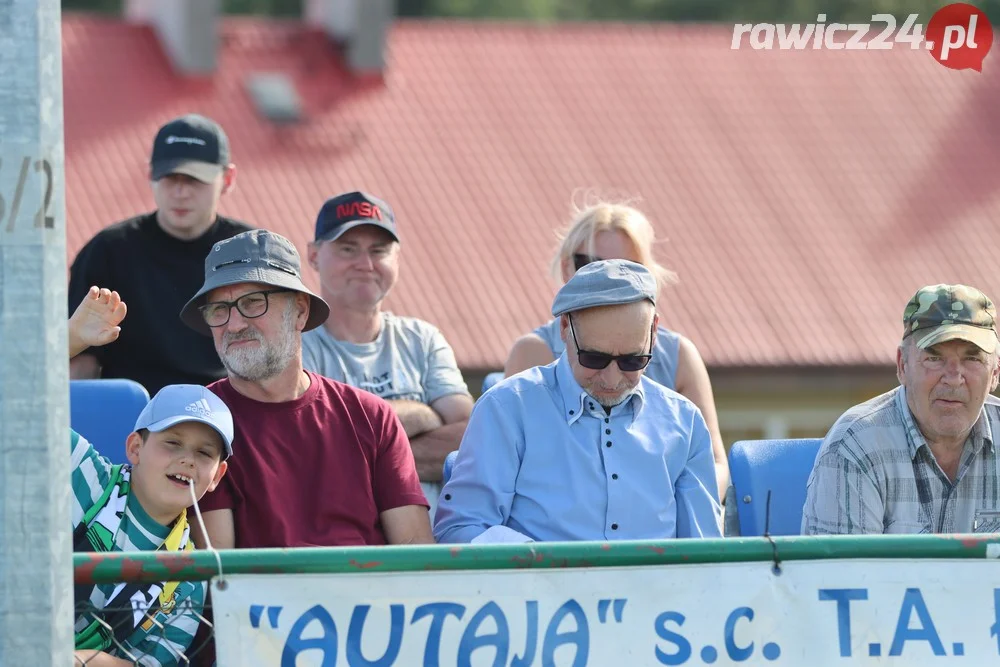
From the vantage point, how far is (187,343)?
5113 millimetres

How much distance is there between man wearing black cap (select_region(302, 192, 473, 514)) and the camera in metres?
4.93

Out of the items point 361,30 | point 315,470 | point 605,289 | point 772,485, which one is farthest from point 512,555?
point 361,30

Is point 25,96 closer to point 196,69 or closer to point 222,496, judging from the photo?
point 222,496

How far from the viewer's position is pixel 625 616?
3092 millimetres

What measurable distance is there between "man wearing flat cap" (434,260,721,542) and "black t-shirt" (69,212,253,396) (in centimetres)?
132

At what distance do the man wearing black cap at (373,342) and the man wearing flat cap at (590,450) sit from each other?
2.59 feet

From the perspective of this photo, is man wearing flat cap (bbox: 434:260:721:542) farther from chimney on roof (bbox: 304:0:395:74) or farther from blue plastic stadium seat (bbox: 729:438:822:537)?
chimney on roof (bbox: 304:0:395:74)

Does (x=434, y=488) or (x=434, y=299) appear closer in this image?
(x=434, y=488)

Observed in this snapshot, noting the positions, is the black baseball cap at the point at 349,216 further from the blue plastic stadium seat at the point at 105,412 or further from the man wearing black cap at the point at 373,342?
the blue plastic stadium seat at the point at 105,412

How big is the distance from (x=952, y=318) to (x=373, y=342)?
1.86 metres

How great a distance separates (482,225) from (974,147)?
864 centimetres

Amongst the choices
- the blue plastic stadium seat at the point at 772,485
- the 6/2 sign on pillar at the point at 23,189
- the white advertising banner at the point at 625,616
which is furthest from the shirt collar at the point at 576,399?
the 6/2 sign on pillar at the point at 23,189

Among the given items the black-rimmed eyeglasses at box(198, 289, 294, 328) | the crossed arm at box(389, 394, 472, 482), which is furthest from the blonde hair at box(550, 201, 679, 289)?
the black-rimmed eyeglasses at box(198, 289, 294, 328)

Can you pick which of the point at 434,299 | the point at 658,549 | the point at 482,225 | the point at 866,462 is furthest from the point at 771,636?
the point at 482,225
